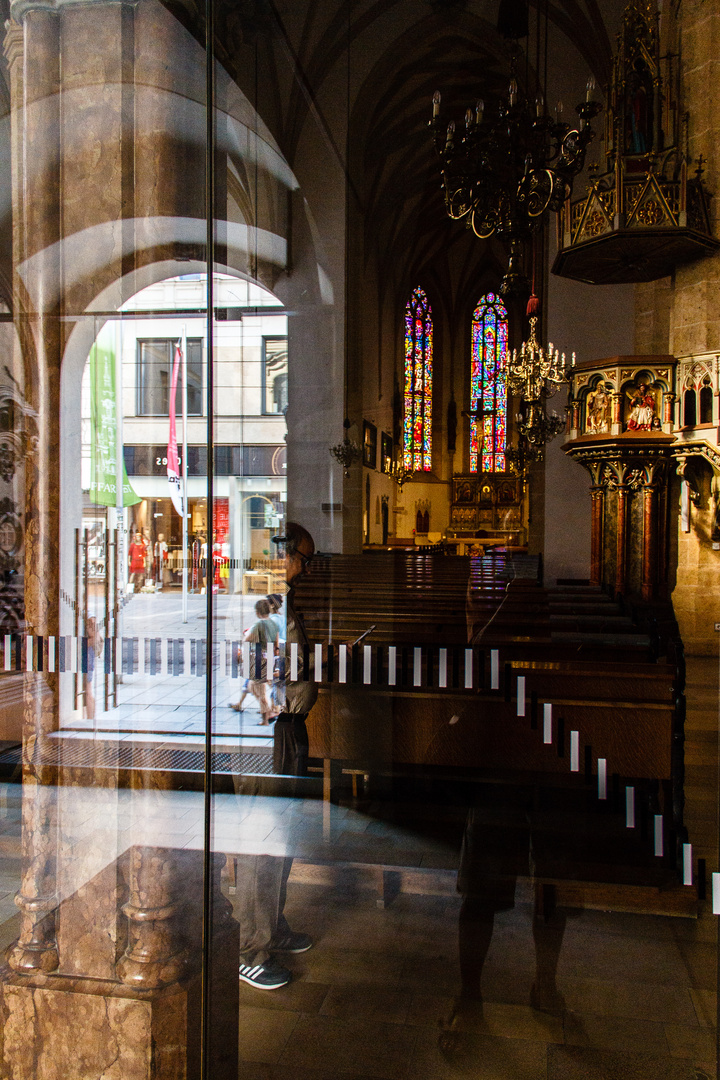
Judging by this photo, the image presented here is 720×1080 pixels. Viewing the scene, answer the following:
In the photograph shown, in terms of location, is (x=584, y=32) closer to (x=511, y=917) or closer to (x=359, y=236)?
(x=359, y=236)

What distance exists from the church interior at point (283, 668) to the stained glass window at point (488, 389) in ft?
43.4

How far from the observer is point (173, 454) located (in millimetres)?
1585

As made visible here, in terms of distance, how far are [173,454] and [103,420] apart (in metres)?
0.16

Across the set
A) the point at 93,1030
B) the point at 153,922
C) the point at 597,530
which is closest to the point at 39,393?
the point at 153,922

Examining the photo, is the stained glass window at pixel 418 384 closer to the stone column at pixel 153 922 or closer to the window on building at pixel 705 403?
the window on building at pixel 705 403

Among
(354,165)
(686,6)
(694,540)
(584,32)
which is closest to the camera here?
(686,6)

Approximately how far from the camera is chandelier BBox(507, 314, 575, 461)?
817 cm

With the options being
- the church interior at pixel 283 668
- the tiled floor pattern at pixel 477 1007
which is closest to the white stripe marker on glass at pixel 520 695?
the church interior at pixel 283 668

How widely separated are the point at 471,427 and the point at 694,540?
1510cm

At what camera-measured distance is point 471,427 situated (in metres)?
20.0

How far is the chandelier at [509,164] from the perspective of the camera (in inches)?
177

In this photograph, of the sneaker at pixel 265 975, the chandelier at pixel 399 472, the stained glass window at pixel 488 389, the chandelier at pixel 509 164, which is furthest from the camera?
the stained glass window at pixel 488 389

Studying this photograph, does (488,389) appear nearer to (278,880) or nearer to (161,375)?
(278,880)

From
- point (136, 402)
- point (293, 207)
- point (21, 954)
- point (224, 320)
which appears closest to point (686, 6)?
point (293, 207)
